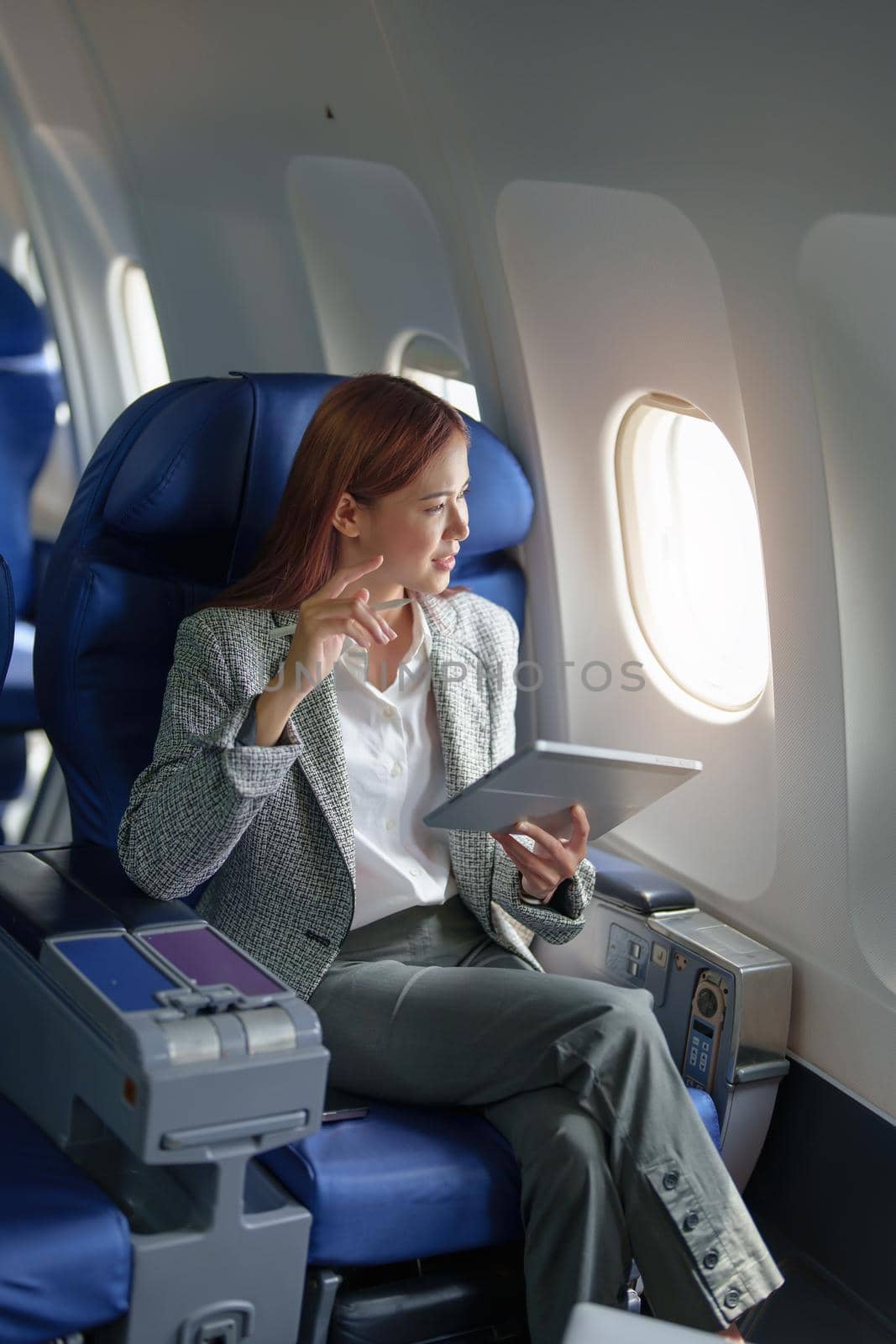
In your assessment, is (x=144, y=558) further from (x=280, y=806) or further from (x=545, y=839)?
(x=545, y=839)

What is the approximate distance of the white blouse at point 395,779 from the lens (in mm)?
2207

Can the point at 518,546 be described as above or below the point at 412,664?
above

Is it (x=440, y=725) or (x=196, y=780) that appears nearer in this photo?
(x=196, y=780)

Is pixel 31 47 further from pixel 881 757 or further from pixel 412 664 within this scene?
pixel 881 757

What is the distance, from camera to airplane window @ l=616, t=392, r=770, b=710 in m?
2.86

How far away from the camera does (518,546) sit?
299cm

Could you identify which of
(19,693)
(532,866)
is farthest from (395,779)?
(19,693)

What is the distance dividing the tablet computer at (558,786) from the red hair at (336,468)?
52 cm

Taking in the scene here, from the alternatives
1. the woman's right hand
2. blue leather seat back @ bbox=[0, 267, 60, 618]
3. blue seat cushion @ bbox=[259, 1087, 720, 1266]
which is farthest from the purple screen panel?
blue leather seat back @ bbox=[0, 267, 60, 618]

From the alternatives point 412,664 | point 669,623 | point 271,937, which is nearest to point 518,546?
point 669,623

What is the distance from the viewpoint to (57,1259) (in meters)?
1.53

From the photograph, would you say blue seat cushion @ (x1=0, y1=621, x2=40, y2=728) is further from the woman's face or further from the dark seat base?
the dark seat base

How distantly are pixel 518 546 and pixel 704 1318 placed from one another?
1.65 metres

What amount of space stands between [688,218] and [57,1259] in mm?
1783
